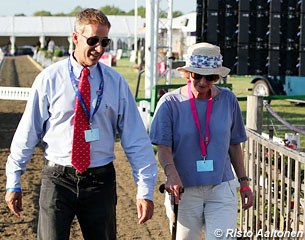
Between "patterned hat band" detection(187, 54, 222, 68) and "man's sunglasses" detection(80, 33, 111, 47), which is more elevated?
"man's sunglasses" detection(80, 33, 111, 47)

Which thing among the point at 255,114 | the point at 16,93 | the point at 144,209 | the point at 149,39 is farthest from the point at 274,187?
the point at 16,93

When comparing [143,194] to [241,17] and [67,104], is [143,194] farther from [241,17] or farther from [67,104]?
[241,17]

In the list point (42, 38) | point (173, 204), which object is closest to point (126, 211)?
point (173, 204)

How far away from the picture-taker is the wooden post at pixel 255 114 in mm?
7250

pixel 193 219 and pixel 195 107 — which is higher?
pixel 195 107

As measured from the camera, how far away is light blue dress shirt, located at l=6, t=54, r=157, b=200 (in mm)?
3984

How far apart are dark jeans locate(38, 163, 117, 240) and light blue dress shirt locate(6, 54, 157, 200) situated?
0.08 meters

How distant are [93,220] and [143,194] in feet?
1.08

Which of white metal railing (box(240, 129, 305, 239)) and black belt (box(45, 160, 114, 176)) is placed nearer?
black belt (box(45, 160, 114, 176))

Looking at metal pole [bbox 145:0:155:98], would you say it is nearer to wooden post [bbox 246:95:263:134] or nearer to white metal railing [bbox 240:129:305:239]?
wooden post [bbox 246:95:263:134]

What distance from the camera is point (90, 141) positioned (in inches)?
156

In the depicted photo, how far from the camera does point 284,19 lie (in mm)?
15367

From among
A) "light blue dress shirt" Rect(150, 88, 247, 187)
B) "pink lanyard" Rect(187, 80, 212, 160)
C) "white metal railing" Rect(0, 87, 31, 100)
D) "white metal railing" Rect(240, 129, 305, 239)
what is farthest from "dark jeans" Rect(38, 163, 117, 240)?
"white metal railing" Rect(0, 87, 31, 100)

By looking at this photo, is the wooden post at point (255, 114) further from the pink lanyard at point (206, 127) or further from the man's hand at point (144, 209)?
the man's hand at point (144, 209)
